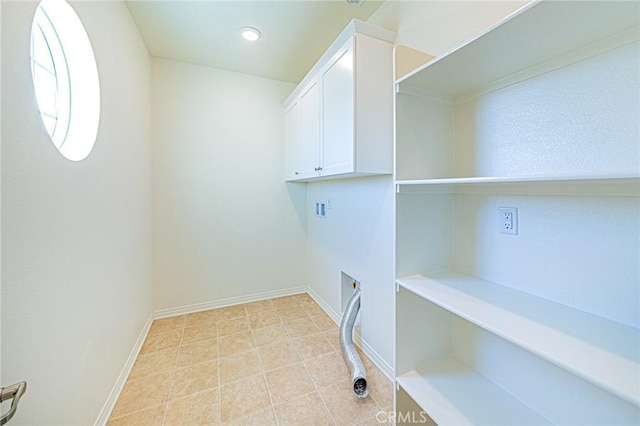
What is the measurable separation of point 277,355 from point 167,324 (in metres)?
1.34

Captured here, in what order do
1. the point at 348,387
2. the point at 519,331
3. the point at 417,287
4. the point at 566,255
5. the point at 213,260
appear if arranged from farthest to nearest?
the point at 213,260 < the point at 348,387 < the point at 417,287 < the point at 566,255 < the point at 519,331

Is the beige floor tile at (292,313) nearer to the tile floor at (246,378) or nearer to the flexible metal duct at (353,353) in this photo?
the tile floor at (246,378)

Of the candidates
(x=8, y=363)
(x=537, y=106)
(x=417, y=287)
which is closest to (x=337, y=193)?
(x=417, y=287)

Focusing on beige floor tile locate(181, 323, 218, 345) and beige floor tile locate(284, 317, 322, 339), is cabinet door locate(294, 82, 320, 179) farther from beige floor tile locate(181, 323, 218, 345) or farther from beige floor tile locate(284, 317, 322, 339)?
beige floor tile locate(181, 323, 218, 345)

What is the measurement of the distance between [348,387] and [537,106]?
6.18 feet

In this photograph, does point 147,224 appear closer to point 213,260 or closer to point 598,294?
point 213,260

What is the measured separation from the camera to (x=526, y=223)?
1039 mm

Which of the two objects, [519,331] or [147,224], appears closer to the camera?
[519,331]

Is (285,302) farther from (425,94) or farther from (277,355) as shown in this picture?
(425,94)

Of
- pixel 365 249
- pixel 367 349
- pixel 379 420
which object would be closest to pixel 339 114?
pixel 365 249

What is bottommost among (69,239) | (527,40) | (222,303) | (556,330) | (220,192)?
(222,303)

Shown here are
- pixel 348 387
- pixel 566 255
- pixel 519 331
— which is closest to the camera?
pixel 519 331

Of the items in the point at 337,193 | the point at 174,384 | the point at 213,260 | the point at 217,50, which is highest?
the point at 217,50

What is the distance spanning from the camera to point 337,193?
246cm
